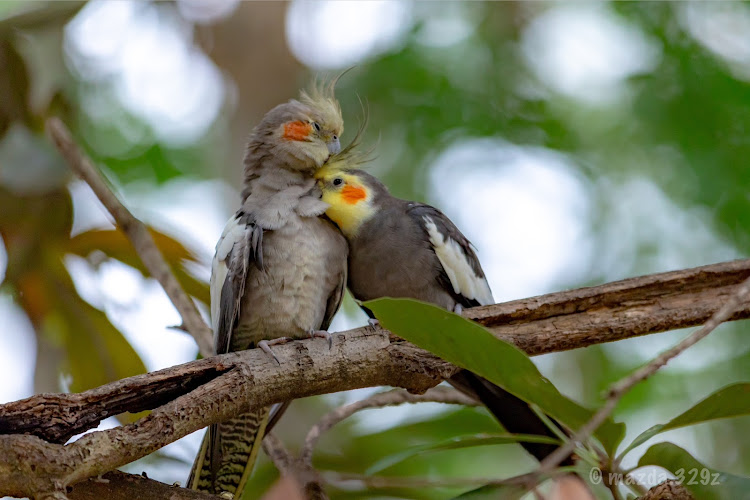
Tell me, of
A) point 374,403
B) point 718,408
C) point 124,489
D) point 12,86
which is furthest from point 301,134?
point 718,408

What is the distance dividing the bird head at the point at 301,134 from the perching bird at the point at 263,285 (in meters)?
0.15

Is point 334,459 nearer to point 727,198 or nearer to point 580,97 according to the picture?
point 727,198

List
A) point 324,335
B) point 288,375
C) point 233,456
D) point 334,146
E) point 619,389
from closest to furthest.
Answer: point 619,389 < point 288,375 < point 324,335 < point 233,456 < point 334,146

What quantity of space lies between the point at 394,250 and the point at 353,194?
357 millimetres

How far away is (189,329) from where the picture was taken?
3.42 m

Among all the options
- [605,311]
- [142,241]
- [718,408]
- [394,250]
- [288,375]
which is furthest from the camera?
[394,250]

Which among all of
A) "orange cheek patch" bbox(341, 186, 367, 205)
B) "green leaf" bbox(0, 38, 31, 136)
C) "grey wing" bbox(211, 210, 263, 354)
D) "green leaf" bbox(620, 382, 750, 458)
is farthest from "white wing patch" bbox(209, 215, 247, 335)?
"green leaf" bbox(620, 382, 750, 458)

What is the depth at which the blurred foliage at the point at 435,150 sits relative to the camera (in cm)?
371

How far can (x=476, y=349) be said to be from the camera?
82.6 inches

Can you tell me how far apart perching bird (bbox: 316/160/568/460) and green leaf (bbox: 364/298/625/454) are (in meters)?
1.36

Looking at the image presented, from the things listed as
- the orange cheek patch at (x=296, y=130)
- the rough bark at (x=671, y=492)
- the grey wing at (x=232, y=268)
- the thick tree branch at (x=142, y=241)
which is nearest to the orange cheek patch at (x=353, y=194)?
the orange cheek patch at (x=296, y=130)

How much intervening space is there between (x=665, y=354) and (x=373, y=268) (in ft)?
6.80

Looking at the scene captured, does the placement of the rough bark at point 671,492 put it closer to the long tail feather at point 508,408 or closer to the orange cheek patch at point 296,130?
the long tail feather at point 508,408

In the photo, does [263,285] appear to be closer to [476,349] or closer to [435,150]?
[476,349]
